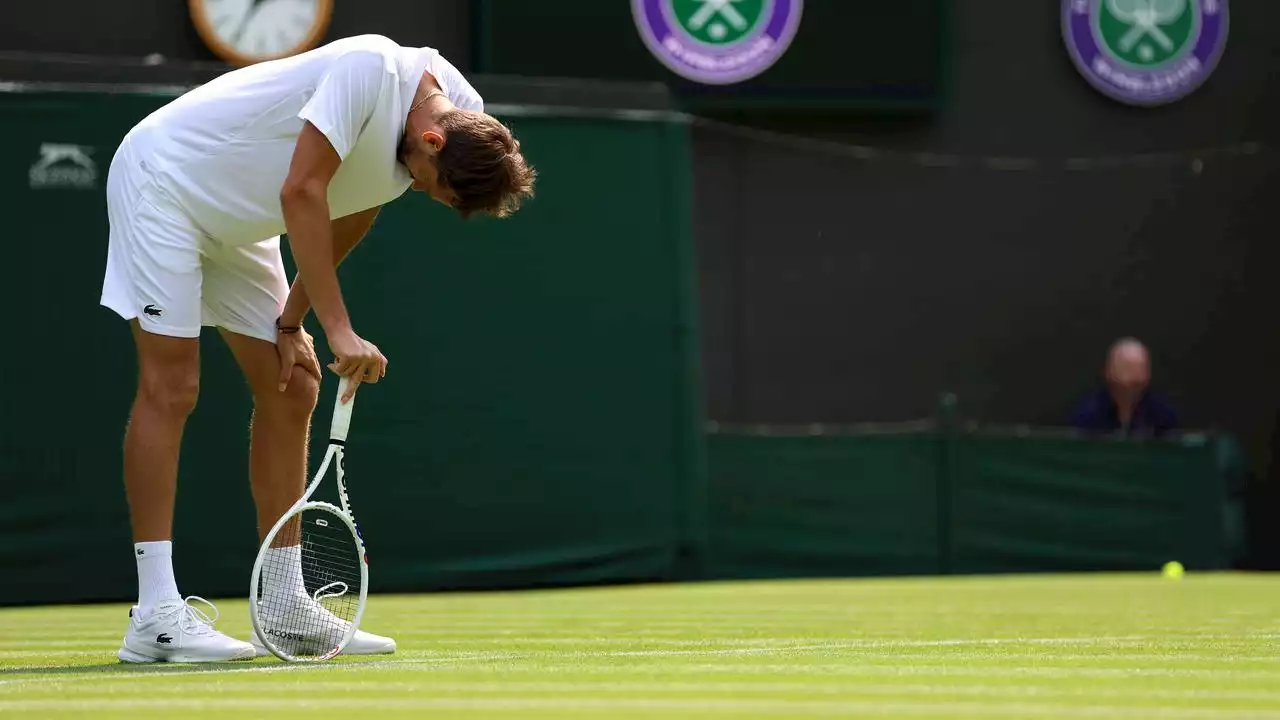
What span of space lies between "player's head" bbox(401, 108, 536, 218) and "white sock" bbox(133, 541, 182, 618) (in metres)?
0.90

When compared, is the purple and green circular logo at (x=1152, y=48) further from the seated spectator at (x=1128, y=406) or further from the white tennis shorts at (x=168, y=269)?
the white tennis shorts at (x=168, y=269)

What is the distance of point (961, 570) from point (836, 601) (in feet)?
9.37

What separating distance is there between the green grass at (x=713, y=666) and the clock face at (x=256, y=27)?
4383 millimetres

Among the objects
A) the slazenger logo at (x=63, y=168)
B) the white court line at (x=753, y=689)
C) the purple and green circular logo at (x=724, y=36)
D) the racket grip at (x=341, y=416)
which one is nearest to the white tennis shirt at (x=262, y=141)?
the racket grip at (x=341, y=416)

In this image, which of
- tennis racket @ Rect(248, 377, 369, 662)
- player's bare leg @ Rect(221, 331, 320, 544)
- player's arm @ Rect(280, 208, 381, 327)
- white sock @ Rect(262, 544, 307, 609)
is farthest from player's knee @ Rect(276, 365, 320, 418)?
white sock @ Rect(262, 544, 307, 609)

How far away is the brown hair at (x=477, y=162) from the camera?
14.3ft

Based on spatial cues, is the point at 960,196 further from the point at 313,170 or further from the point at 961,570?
the point at 313,170

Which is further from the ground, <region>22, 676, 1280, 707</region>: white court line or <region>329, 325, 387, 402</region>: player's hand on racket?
<region>329, 325, 387, 402</region>: player's hand on racket

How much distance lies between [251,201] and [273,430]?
52cm

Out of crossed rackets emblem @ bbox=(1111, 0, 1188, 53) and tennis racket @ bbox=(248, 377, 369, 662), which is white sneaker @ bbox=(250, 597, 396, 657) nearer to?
tennis racket @ bbox=(248, 377, 369, 662)

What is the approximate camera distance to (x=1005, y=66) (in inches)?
478

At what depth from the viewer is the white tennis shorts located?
A: 4438 mm

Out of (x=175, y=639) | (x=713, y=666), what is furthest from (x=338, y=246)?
(x=713, y=666)

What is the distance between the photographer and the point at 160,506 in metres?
4.43
